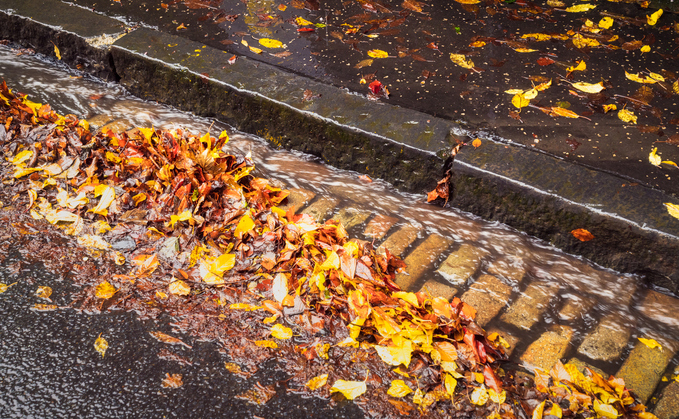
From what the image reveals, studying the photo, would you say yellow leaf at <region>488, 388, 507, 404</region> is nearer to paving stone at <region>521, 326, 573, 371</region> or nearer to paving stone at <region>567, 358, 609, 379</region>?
paving stone at <region>521, 326, 573, 371</region>

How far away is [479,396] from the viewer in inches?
59.0

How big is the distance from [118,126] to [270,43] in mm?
1120

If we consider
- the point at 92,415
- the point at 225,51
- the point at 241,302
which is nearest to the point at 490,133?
the point at 241,302

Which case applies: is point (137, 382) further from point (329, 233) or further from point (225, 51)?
point (225, 51)

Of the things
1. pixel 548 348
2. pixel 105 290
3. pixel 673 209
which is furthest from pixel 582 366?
pixel 105 290

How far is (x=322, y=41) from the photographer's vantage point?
3.07 meters

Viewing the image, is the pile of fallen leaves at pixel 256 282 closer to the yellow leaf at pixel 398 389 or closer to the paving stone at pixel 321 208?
the yellow leaf at pixel 398 389

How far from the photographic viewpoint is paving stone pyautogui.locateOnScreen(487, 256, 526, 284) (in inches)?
77.7

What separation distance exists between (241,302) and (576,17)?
3156 millimetres

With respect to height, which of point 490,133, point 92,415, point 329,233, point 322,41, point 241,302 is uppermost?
point 322,41

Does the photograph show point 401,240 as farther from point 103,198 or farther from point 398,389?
point 103,198

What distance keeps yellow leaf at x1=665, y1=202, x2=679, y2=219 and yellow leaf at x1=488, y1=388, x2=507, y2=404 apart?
113cm

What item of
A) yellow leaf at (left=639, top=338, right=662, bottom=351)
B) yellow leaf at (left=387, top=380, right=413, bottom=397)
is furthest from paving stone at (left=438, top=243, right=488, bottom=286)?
yellow leaf at (left=639, top=338, right=662, bottom=351)

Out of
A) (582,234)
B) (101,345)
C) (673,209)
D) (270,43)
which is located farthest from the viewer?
(270,43)
